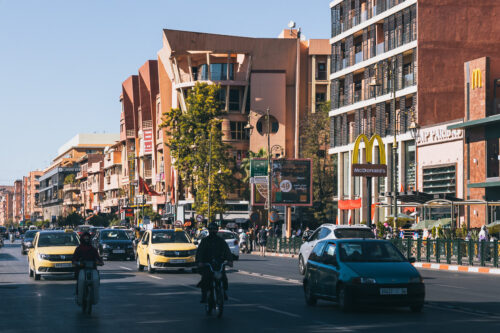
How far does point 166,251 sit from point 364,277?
15.1 meters

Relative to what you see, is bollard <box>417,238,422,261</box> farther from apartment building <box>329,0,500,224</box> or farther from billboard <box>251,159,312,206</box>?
billboard <box>251,159,312,206</box>

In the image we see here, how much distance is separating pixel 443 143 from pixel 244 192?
39.4 metres

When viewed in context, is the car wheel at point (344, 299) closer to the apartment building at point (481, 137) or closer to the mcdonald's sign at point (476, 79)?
the apartment building at point (481, 137)

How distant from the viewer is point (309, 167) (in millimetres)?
59719

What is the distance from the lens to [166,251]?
29641 mm

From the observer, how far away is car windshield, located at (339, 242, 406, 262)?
16.2 metres

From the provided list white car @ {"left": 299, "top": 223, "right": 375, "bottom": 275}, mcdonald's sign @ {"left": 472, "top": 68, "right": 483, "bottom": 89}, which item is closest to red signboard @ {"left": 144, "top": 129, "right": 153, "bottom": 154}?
mcdonald's sign @ {"left": 472, "top": 68, "right": 483, "bottom": 89}

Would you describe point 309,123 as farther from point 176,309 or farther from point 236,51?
point 176,309

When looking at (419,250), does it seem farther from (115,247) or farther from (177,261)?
(115,247)

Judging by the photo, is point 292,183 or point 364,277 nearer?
point 364,277

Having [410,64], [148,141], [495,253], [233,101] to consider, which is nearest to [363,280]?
[495,253]

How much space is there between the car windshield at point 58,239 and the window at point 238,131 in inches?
2571

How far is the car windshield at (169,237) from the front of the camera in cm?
3078

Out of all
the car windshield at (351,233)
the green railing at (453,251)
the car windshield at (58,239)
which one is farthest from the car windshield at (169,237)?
the green railing at (453,251)
